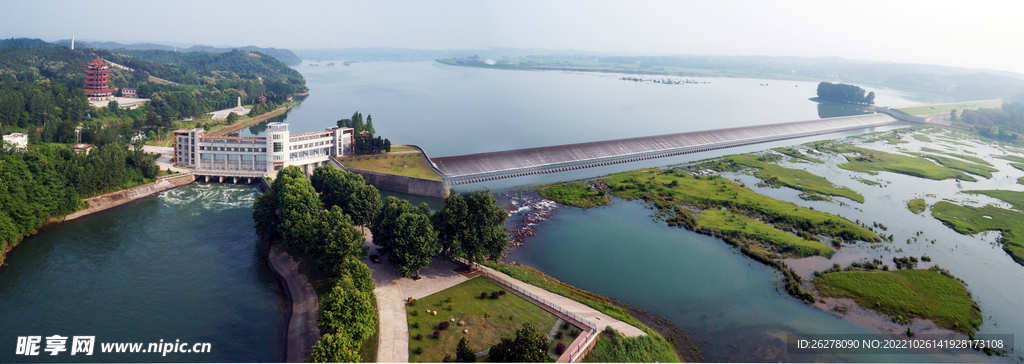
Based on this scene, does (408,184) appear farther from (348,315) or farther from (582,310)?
(348,315)

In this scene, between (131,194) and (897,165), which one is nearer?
(131,194)

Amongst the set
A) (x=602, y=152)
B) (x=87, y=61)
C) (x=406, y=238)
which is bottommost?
(x=406, y=238)

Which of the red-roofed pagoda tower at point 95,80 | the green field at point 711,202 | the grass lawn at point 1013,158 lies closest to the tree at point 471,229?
the green field at point 711,202

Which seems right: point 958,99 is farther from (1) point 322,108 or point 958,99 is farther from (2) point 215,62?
(2) point 215,62

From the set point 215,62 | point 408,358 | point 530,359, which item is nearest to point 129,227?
point 408,358

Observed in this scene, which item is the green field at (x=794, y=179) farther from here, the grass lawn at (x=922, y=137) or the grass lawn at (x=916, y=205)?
the grass lawn at (x=922, y=137)

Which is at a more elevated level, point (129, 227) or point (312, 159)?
point (312, 159)

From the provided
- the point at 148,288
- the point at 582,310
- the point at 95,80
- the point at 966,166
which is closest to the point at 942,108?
the point at 966,166

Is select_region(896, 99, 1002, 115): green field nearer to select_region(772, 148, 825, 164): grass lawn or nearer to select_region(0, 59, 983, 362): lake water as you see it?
select_region(772, 148, 825, 164): grass lawn
